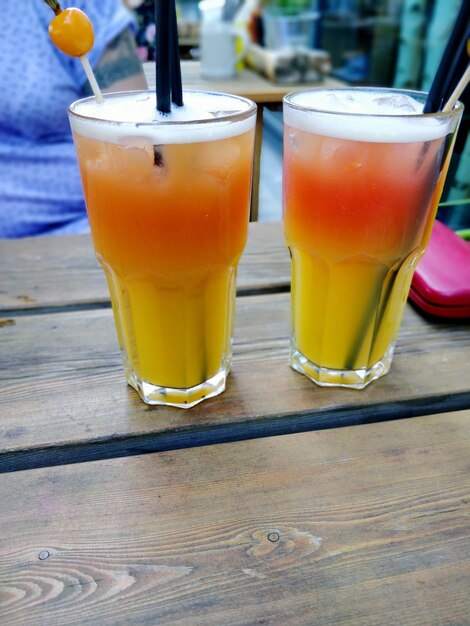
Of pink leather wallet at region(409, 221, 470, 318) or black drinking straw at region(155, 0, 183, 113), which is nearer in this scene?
black drinking straw at region(155, 0, 183, 113)

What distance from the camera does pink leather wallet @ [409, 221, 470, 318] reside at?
76cm

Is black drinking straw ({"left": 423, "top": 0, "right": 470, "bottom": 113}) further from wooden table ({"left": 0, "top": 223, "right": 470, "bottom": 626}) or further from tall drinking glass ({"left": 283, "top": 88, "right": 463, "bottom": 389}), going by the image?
wooden table ({"left": 0, "top": 223, "right": 470, "bottom": 626})

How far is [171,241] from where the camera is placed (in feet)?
1.83

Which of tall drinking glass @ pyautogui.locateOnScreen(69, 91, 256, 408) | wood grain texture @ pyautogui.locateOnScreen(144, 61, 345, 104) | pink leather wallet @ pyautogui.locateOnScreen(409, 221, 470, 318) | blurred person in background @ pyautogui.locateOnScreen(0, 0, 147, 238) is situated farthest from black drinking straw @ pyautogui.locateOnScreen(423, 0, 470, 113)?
blurred person in background @ pyautogui.locateOnScreen(0, 0, 147, 238)

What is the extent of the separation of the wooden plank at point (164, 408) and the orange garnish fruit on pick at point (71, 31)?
377 mm

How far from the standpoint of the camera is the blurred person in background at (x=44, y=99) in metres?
1.28

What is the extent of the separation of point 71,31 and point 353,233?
0.37 metres

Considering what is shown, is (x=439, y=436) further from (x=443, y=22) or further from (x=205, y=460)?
(x=443, y=22)

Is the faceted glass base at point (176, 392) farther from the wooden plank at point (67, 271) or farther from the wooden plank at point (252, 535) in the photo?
the wooden plank at point (67, 271)

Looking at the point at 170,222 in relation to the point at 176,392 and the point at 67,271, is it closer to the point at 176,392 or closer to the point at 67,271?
the point at 176,392

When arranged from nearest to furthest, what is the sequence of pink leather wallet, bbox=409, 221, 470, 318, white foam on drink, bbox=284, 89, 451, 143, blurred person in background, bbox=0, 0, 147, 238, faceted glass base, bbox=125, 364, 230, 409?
white foam on drink, bbox=284, 89, 451, 143 < faceted glass base, bbox=125, 364, 230, 409 < pink leather wallet, bbox=409, 221, 470, 318 < blurred person in background, bbox=0, 0, 147, 238

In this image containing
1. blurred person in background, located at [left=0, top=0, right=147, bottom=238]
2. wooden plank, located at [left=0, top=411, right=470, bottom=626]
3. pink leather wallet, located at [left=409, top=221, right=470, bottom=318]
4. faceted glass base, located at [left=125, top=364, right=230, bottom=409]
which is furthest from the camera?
blurred person in background, located at [left=0, top=0, right=147, bottom=238]

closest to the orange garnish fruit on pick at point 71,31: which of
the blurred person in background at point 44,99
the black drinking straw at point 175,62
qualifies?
the black drinking straw at point 175,62

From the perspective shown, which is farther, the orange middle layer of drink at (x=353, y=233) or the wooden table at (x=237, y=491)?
the orange middle layer of drink at (x=353, y=233)
